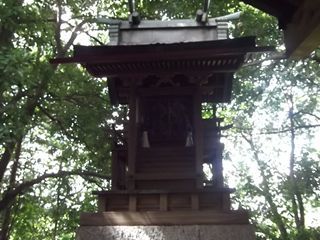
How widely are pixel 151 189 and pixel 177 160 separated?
0.76 m

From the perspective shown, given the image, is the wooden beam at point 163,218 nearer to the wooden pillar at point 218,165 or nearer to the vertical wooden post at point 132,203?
the vertical wooden post at point 132,203

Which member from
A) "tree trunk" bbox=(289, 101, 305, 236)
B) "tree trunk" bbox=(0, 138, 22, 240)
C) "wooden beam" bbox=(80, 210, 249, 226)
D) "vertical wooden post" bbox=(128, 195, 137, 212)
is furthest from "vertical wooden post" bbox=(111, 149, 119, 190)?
"tree trunk" bbox=(289, 101, 305, 236)

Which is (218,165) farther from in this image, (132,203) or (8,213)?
(8,213)

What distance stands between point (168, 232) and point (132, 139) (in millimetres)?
1559

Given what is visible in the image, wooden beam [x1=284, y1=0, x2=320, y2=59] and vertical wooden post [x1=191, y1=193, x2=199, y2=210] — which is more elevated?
wooden beam [x1=284, y1=0, x2=320, y2=59]

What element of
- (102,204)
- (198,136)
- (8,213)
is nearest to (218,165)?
(198,136)

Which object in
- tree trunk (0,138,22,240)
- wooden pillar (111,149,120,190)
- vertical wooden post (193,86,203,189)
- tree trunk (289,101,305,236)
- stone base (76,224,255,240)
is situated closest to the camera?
stone base (76,224,255,240)

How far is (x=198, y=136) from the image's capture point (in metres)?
6.22

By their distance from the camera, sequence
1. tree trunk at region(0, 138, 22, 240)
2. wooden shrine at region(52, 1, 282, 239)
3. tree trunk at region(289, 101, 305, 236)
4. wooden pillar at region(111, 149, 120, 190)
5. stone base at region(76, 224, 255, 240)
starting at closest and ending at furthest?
1. stone base at region(76, 224, 255, 240)
2. wooden shrine at region(52, 1, 282, 239)
3. wooden pillar at region(111, 149, 120, 190)
4. tree trunk at region(0, 138, 22, 240)
5. tree trunk at region(289, 101, 305, 236)

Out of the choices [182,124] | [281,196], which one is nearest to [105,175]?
[182,124]

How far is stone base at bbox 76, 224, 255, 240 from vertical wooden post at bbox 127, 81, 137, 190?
2.26ft

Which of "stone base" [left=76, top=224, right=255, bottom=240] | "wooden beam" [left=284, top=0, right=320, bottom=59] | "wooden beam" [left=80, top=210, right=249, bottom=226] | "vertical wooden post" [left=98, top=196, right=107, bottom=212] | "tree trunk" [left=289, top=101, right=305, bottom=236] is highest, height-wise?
"tree trunk" [left=289, top=101, right=305, bottom=236]

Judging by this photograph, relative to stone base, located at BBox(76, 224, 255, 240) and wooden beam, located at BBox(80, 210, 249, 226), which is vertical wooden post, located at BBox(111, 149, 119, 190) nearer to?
wooden beam, located at BBox(80, 210, 249, 226)

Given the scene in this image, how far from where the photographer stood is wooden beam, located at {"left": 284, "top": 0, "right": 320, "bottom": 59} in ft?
8.13
